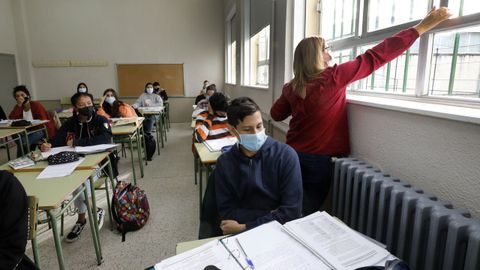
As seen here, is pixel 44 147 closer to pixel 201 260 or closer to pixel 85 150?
pixel 85 150

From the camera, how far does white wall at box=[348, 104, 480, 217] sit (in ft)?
3.50

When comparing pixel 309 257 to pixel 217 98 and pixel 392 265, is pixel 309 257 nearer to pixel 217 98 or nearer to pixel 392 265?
pixel 392 265

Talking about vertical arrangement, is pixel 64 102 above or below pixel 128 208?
above

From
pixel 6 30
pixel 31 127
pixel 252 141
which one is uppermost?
pixel 6 30

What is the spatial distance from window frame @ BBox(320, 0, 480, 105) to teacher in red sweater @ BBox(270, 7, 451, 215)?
0.20 meters

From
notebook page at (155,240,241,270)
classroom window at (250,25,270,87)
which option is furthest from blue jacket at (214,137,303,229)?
classroom window at (250,25,270,87)

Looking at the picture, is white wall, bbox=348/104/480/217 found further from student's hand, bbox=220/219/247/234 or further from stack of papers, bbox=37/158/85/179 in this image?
stack of papers, bbox=37/158/85/179

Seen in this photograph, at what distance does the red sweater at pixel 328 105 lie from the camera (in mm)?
1562

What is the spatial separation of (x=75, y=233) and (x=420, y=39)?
301cm

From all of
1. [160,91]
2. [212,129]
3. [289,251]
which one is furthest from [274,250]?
[160,91]

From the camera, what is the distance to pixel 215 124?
2914 millimetres

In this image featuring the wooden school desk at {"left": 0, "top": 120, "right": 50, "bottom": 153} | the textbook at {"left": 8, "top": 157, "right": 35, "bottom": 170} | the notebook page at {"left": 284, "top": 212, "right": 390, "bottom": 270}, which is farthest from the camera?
the wooden school desk at {"left": 0, "top": 120, "right": 50, "bottom": 153}

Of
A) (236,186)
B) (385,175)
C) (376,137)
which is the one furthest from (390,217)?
(236,186)

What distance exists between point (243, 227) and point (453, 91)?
4.04 feet
